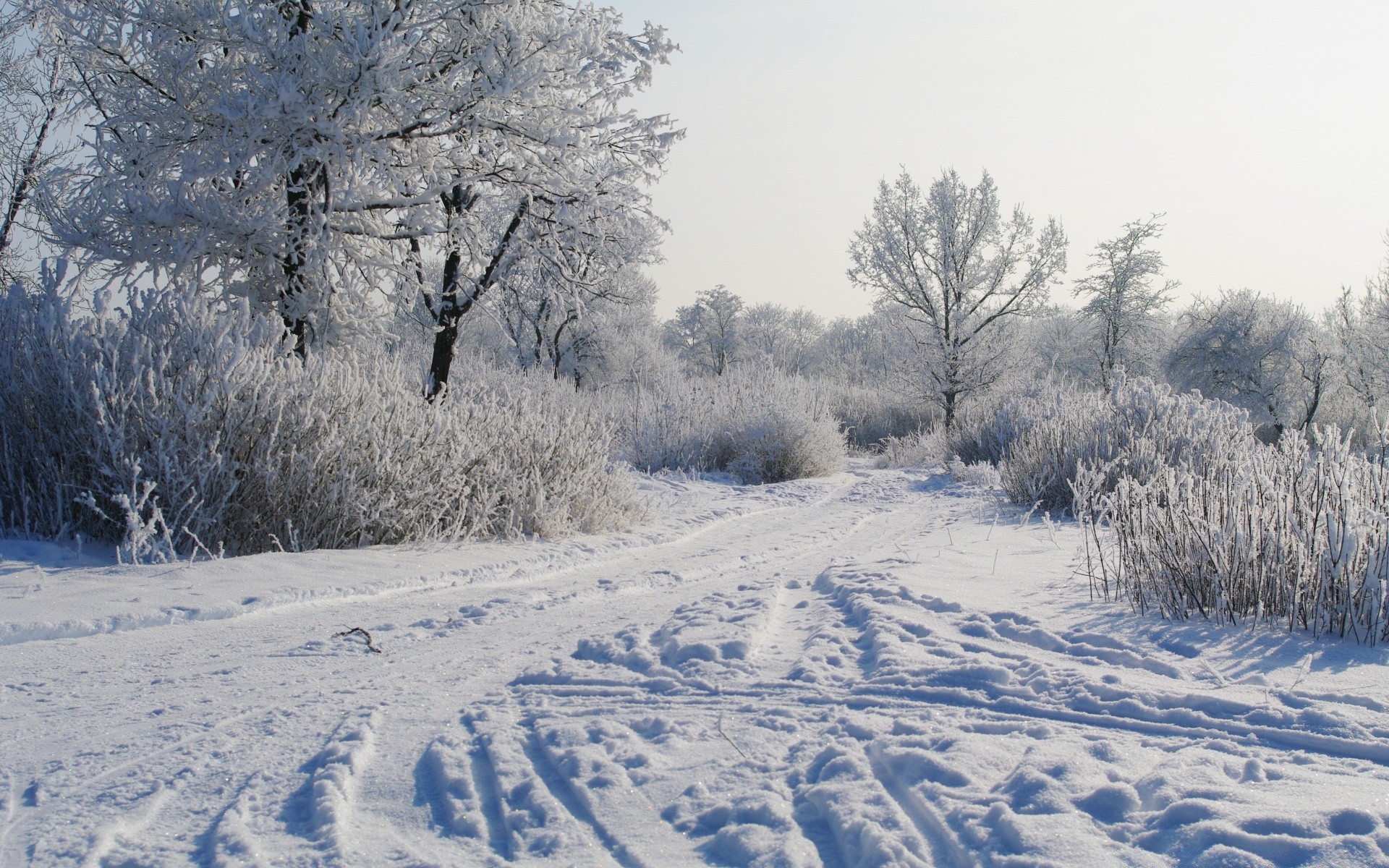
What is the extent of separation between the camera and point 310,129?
6887 mm

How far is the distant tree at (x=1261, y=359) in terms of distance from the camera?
2677 centimetres

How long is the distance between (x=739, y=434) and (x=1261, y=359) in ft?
78.6

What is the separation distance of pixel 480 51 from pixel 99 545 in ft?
16.9

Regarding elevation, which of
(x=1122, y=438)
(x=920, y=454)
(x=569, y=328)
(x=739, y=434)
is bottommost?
(x=920, y=454)

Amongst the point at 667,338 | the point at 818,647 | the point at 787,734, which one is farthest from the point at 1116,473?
the point at 667,338

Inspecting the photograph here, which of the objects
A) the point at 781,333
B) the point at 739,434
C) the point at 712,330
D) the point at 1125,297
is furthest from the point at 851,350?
the point at 739,434

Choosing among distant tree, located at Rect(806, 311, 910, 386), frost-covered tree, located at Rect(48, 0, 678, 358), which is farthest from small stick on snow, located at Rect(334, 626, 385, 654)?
distant tree, located at Rect(806, 311, 910, 386)

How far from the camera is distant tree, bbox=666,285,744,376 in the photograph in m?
52.5

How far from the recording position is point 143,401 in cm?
486

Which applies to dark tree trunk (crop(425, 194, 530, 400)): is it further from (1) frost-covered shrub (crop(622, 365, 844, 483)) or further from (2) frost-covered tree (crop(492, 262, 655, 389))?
(2) frost-covered tree (crop(492, 262, 655, 389))

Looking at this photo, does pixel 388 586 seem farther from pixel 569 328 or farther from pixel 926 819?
pixel 569 328

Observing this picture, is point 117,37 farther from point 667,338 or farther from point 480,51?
point 667,338

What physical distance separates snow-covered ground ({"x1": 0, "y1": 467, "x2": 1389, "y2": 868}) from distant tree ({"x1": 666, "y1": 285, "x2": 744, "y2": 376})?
47664mm

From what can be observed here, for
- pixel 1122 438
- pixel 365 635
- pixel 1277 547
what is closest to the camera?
Answer: pixel 1277 547
